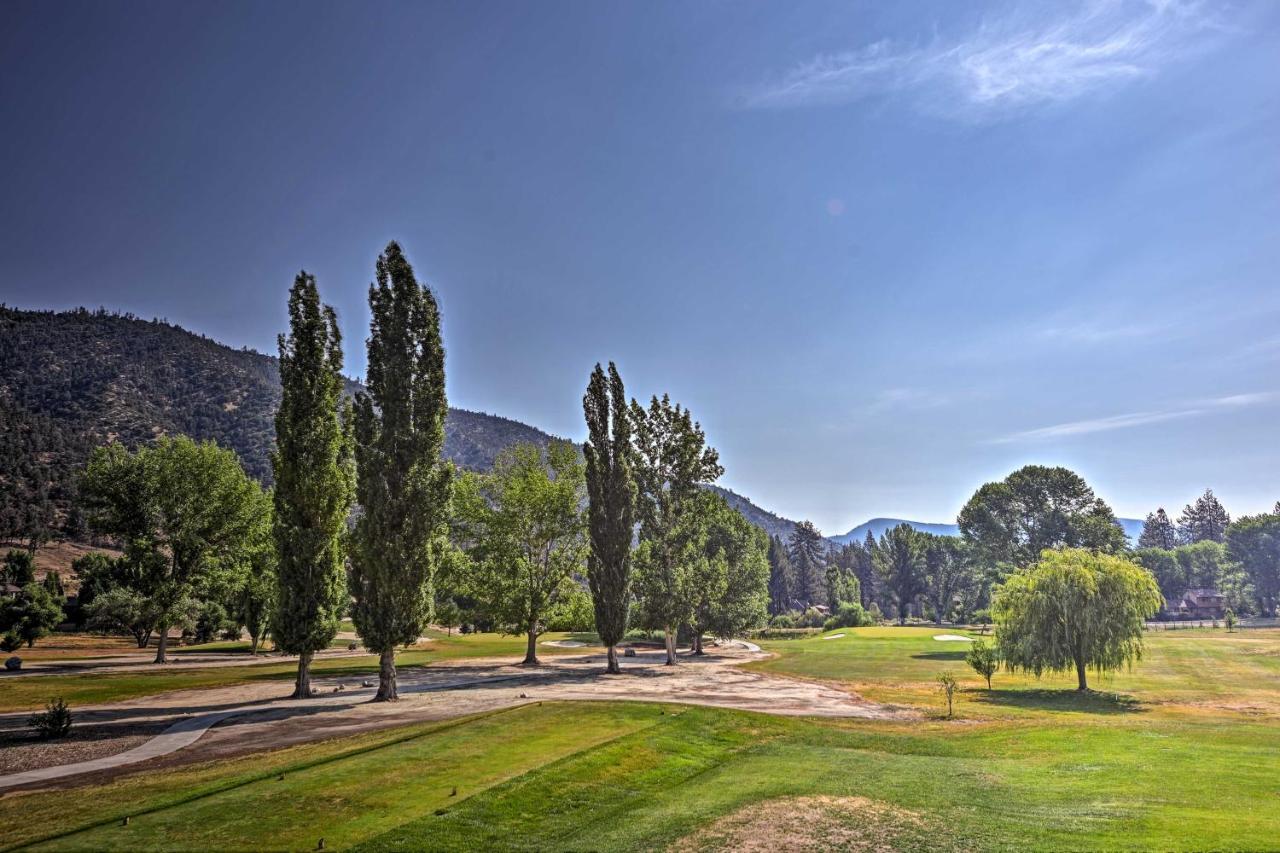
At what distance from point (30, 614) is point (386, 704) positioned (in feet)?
153

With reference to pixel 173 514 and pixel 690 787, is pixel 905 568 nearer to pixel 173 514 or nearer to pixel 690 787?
pixel 173 514

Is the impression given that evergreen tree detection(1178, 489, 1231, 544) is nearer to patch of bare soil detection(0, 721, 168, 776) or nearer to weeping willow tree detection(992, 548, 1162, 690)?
weeping willow tree detection(992, 548, 1162, 690)

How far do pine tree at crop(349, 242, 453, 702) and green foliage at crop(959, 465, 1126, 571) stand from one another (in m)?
76.4

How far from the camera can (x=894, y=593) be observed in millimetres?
139625

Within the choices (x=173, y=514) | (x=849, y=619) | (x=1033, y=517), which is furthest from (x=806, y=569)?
(x=173, y=514)

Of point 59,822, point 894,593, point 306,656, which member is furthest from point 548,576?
point 894,593

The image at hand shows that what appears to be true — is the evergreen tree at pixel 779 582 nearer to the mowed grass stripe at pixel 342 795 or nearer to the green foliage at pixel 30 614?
the green foliage at pixel 30 614

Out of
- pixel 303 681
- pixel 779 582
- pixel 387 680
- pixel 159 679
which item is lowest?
pixel 779 582

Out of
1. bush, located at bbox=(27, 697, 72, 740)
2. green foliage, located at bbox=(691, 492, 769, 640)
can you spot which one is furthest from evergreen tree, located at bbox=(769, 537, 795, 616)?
bush, located at bbox=(27, 697, 72, 740)

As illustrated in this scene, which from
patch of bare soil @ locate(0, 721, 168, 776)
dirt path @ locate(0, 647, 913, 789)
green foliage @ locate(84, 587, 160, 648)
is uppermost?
green foliage @ locate(84, 587, 160, 648)

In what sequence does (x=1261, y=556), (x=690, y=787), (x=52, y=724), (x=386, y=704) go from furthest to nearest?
(x=1261, y=556) < (x=386, y=704) < (x=52, y=724) < (x=690, y=787)

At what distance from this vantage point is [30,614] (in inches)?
2128

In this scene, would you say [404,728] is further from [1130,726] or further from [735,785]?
[1130,726]

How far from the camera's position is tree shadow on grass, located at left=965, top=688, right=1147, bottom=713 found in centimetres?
3300
